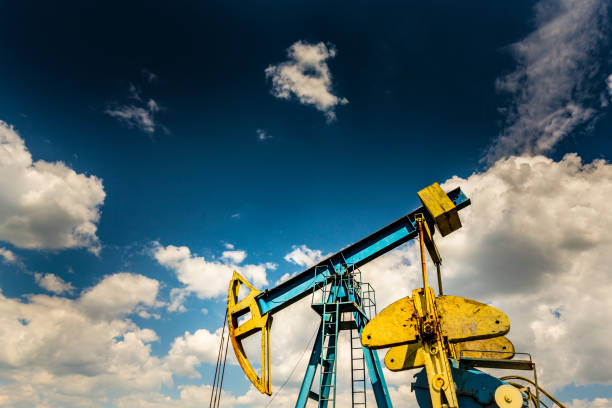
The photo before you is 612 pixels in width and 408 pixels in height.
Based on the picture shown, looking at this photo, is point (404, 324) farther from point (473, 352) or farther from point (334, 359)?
point (334, 359)

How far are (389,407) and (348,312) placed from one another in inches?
78.5

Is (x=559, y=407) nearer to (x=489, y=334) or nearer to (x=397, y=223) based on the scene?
(x=489, y=334)

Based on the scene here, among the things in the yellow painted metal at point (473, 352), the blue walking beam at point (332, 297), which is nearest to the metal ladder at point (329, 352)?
the blue walking beam at point (332, 297)

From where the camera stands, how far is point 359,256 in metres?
8.51

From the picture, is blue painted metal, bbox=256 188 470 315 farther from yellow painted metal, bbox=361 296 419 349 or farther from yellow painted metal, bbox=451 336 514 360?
yellow painted metal, bbox=361 296 419 349

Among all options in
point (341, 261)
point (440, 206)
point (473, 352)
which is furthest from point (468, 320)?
point (341, 261)

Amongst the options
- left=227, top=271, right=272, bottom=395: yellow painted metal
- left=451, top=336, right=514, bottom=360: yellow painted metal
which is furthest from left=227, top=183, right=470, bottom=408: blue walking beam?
left=451, top=336, right=514, bottom=360: yellow painted metal

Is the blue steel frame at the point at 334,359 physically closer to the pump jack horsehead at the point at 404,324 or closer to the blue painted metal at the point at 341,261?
the pump jack horsehead at the point at 404,324

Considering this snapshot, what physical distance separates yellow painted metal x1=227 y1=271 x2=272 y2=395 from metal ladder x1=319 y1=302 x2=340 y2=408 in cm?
141

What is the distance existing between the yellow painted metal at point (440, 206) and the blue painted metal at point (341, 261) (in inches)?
30.6

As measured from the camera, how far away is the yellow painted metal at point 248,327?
823 cm

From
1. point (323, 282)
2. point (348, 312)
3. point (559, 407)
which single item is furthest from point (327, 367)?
point (559, 407)

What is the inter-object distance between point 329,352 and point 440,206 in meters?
3.88

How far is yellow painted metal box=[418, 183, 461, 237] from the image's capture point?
6754mm
